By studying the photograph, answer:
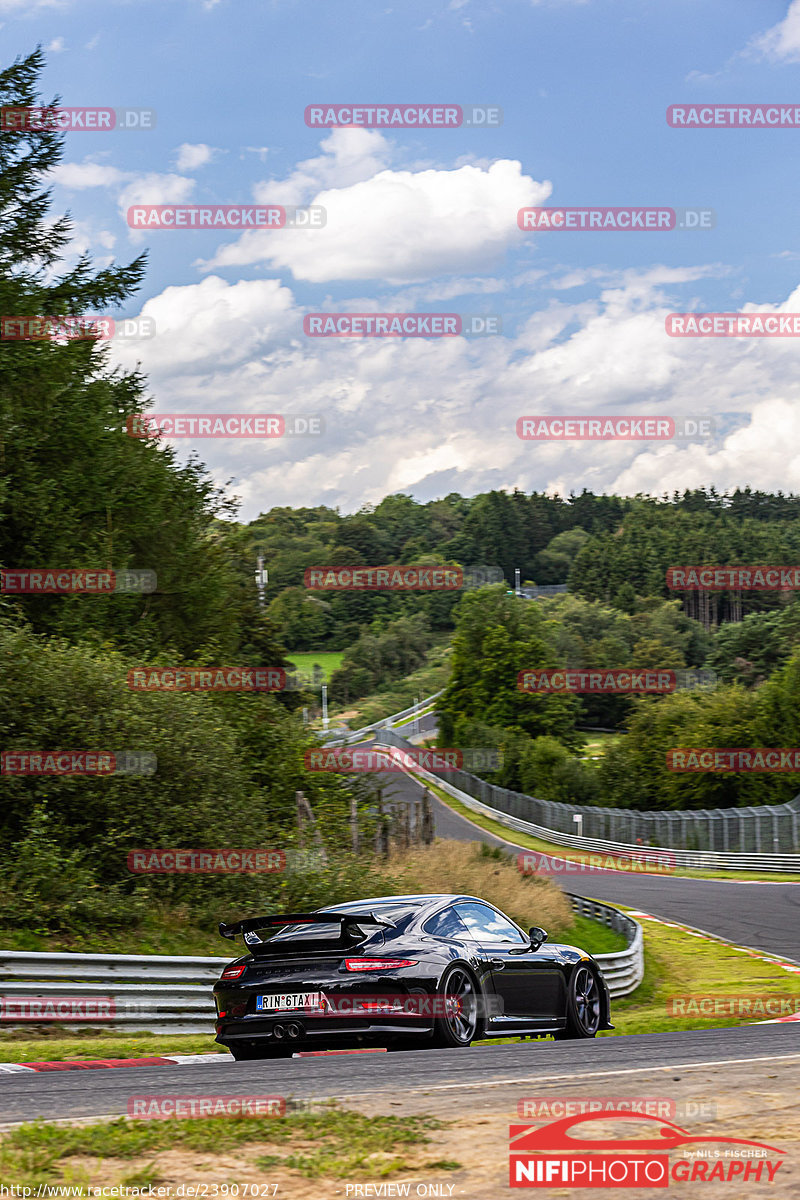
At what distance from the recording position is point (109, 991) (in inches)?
461

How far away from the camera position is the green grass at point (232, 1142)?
15.2 feet

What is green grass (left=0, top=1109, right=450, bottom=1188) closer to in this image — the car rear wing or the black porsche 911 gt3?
the black porsche 911 gt3

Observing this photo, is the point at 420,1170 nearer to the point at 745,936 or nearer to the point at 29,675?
the point at 29,675

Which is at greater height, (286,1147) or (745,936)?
(286,1147)

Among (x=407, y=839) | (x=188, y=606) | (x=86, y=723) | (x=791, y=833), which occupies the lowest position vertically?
(x=791, y=833)

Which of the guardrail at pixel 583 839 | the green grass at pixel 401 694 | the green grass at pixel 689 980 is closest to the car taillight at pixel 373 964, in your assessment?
the green grass at pixel 689 980

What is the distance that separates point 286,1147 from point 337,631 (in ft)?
407

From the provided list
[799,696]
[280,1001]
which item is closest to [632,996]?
[280,1001]

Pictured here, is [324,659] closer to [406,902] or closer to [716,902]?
[716,902]

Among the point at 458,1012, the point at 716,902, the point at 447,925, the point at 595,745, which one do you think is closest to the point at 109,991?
the point at 447,925

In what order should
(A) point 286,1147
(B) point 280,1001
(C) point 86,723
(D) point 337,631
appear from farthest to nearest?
(D) point 337,631, (C) point 86,723, (B) point 280,1001, (A) point 286,1147

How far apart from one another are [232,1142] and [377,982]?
3.27 m

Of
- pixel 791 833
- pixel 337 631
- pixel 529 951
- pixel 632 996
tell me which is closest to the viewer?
pixel 529 951

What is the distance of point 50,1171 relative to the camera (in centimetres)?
457
